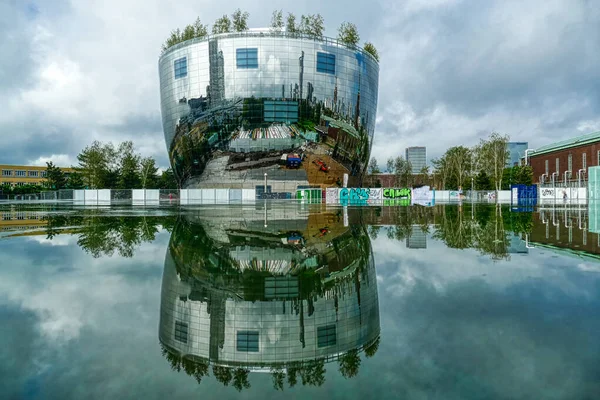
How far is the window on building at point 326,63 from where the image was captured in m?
51.4

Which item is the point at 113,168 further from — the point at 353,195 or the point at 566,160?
the point at 566,160

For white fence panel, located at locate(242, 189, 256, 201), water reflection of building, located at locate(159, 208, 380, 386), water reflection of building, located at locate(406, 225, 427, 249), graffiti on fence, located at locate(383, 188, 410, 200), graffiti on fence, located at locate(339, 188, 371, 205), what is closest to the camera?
water reflection of building, located at locate(159, 208, 380, 386)

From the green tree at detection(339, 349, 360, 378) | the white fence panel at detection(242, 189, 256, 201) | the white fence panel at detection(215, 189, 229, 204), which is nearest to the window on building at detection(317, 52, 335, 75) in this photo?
the white fence panel at detection(242, 189, 256, 201)

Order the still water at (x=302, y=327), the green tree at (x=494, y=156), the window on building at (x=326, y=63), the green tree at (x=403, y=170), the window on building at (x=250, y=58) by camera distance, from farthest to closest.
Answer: the green tree at (x=403, y=170) < the green tree at (x=494, y=156) < the window on building at (x=326, y=63) < the window on building at (x=250, y=58) < the still water at (x=302, y=327)

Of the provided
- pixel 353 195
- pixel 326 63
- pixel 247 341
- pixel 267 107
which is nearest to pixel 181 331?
pixel 247 341

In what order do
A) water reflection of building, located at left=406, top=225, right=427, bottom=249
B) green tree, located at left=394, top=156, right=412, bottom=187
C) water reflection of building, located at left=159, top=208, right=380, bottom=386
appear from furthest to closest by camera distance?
green tree, located at left=394, top=156, right=412, bottom=187, water reflection of building, located at left=406, top=225, right=427, bottom=249, water reflection of building, located at left=159, top=208, right=380, bottom=386

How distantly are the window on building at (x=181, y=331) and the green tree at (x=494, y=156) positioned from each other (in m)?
75.2

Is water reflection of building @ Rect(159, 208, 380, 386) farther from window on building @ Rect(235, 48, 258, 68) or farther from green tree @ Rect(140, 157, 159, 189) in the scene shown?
green tree @ Rect(140, 157, 159, 189)

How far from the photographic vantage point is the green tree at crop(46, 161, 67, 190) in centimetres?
8519

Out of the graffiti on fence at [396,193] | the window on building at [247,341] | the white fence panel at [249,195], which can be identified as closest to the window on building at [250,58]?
the white fence panel at [249,195]

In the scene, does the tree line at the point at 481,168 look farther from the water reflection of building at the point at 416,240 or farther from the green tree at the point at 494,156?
the water reflection of building at the point at 416,240

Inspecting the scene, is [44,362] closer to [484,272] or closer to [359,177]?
[484,272]

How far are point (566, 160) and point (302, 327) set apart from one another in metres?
102

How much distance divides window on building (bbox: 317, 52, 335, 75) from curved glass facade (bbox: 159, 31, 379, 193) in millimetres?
126
